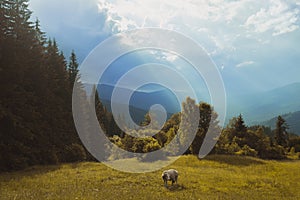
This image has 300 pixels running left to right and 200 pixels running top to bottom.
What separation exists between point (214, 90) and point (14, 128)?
19881 millimetres

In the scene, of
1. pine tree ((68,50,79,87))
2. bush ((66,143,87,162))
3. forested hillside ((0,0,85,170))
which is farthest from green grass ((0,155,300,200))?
pine tree ((68,50,79,87))

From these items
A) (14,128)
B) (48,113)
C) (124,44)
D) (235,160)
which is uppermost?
(124,44)

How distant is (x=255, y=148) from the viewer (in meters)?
52.2

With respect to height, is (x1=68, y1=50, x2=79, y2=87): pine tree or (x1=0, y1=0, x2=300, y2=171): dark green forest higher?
(x1=68, y1=50, x2=79, y2=87): pine tree

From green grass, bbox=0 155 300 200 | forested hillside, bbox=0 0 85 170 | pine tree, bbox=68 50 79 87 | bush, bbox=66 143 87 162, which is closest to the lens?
green grass, bbox=0 155 300 200

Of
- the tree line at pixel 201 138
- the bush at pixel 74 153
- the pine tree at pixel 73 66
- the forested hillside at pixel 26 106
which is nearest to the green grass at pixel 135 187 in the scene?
the forested hillside at pixel 26 106

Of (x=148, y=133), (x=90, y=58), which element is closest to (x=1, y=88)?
(x=90, y=58)

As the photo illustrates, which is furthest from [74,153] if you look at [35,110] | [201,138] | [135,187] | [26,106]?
[201,138]

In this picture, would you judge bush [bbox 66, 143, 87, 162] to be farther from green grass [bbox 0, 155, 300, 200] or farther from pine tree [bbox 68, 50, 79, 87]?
pine tree [bbox 68, 50, 79, 87]

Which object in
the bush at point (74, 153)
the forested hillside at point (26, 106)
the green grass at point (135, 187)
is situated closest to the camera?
the green grass at point (135, 187)

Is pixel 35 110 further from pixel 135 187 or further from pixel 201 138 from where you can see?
pixel 201 138

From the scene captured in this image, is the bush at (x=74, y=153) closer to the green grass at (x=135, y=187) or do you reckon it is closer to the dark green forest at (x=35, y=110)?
the dark green forest at (x=35, y=110)

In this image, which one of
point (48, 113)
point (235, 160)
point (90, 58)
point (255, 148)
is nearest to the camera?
point (90, 58)

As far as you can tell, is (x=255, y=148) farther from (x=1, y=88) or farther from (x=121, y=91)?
(x=1, y=88)
